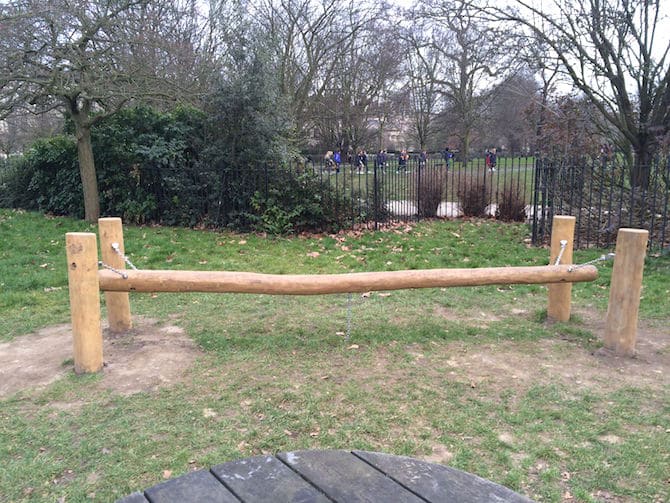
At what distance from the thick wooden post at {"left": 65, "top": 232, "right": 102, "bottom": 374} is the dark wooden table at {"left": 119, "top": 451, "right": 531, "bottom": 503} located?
240 cm

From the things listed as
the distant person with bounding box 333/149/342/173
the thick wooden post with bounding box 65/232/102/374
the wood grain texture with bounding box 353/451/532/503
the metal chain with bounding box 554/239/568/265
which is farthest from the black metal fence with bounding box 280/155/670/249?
the wood grain texture with bounding box 353/451/532/503

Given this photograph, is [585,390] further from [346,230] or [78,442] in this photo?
[346,230]

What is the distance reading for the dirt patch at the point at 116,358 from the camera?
371cm

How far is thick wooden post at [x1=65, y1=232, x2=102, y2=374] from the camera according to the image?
3.60m

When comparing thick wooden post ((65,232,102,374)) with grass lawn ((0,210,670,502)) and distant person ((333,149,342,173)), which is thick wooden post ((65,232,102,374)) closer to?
grass lawn ((0,210,670,502))

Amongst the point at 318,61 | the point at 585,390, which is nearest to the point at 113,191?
the point at 585,390

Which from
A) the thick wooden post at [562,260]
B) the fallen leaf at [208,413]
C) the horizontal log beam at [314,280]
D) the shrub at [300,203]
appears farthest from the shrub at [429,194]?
the fallen leaf at [208,413]

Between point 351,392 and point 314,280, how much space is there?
3.01ft

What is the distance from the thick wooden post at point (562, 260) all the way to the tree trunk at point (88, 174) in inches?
349

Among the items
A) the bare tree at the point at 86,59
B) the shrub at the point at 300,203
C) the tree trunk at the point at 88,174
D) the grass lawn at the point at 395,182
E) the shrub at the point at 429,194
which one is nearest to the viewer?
the bare tree at the point at 86,59

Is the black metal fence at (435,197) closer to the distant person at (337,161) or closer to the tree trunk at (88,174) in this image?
the distant person at (337,161)

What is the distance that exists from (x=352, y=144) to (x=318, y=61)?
10.0 meters

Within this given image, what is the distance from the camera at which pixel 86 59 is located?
30.3 feet

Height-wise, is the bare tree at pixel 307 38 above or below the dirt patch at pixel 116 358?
above
